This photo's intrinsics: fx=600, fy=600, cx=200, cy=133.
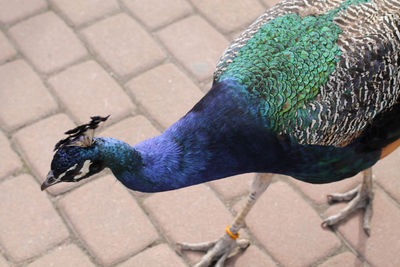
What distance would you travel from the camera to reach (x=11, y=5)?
359 centimetres

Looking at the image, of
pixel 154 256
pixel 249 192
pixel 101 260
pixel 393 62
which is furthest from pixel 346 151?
pixel 101 260

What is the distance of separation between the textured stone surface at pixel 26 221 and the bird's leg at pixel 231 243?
24.5 inches

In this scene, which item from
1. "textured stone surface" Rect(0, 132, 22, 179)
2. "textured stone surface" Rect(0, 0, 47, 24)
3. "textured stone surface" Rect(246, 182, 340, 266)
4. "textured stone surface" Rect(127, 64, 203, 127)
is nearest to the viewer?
"textured stone surface" Rect(246, 182, 340, 266)

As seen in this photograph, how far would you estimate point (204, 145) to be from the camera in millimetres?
2197

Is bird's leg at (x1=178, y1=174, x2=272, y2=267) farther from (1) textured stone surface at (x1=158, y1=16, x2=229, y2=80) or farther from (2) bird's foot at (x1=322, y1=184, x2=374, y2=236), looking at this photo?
(1) textured stone surface at (x1=158, y1=16, x2=229, y2=80)

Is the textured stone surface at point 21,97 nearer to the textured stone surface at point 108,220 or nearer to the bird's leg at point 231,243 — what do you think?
the textured stone surface at point 108,220

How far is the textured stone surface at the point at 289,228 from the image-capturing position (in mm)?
2820

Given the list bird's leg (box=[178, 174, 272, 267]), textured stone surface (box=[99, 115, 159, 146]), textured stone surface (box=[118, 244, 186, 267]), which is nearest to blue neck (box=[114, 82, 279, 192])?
bird's leg (box=[178, 174, 272, 267])

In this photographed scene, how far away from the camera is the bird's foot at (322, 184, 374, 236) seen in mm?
2902

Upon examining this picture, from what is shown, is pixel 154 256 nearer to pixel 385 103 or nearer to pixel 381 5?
pixel 385 103

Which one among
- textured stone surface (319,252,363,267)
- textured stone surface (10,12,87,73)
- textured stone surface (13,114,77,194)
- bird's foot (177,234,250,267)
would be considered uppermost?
textured stone surface (10,12,87,73)

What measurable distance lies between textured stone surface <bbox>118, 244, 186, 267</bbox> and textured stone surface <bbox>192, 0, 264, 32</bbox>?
1.44 m

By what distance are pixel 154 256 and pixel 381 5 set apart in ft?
4.87

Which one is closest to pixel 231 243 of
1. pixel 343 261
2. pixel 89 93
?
pixel 343 261
